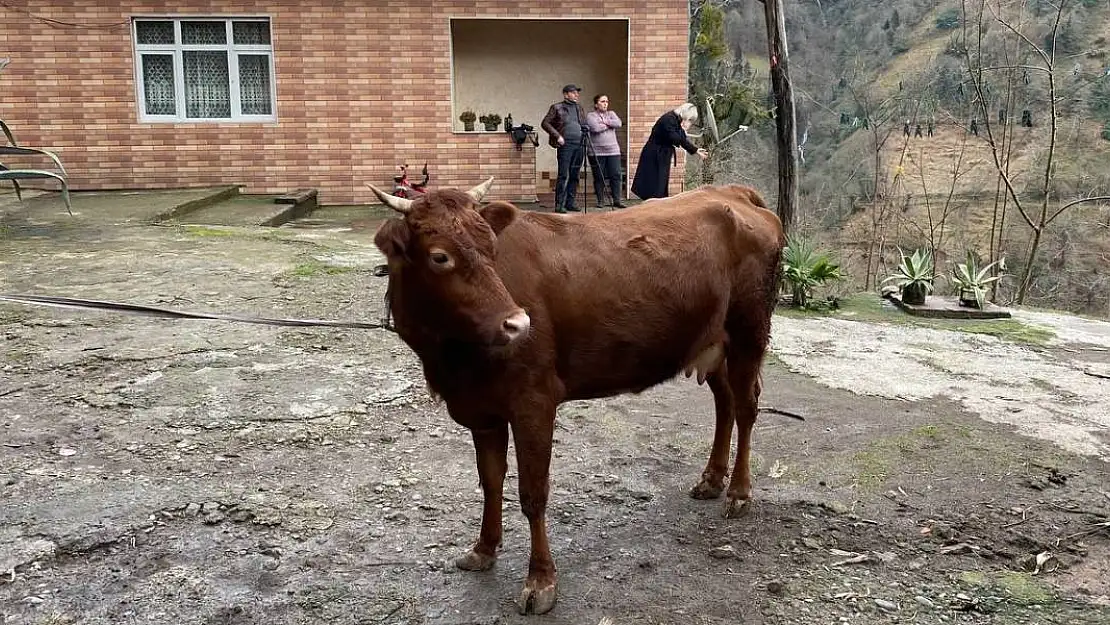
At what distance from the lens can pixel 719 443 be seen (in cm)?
421

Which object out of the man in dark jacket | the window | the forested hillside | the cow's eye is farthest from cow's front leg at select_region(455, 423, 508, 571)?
the forested hillside

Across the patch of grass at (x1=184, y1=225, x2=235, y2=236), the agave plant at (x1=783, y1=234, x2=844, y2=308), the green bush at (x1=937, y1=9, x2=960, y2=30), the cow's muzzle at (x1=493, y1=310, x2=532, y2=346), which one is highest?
the green bush at (x1=937, y1=9, x2=960, y2=30)

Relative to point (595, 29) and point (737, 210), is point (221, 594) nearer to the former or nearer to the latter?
point (737, 210)

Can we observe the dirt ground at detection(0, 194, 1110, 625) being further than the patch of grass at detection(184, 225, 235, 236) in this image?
No

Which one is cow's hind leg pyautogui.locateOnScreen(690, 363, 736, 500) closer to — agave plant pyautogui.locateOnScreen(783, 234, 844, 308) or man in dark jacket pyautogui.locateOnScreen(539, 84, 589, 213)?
agave plant pyautogui.locateOnScreen(783, 234, 844, 308)

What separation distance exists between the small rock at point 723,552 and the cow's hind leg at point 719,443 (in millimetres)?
485

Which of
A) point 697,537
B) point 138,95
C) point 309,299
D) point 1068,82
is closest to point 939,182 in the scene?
point 1068,82

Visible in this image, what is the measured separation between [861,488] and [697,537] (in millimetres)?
973

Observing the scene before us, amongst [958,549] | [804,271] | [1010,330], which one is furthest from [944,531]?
[804,271]

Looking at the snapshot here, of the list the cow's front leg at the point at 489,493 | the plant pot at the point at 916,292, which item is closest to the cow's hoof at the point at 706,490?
the cow's front leg at the point at 489,493

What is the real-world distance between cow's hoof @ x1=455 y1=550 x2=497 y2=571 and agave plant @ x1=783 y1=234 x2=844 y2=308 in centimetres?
564

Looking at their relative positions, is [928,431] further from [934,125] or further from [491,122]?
[934,125]

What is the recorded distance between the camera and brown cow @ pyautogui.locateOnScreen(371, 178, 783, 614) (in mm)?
2881

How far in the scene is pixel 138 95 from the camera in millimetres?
14031
